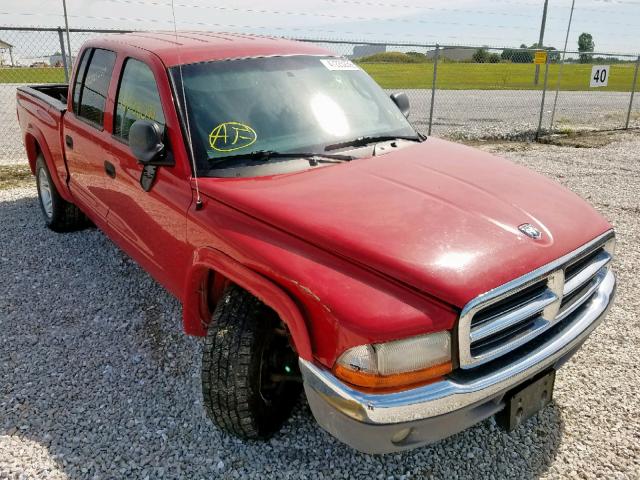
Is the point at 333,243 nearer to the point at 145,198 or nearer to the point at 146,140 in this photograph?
the point at 146,140

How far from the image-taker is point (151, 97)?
3.06 m

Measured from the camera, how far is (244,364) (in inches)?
91.2

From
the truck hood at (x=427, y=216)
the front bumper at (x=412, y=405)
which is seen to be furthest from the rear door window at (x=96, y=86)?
the front bumper at (x=412, y=405)

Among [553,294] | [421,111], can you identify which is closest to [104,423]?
[553,294]

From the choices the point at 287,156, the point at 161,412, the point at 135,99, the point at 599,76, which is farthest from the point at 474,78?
the point at 161,412

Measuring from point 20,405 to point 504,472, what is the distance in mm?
2457

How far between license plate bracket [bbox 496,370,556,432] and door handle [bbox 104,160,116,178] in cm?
260

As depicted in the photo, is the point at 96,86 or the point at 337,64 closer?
the point at 337,64

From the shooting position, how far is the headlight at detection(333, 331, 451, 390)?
6.14ft

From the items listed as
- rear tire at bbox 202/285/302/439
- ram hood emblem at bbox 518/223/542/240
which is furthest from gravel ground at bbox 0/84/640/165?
ram hood emblem at bbox 518/223/542/240

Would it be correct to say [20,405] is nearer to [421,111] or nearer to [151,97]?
[151,97]

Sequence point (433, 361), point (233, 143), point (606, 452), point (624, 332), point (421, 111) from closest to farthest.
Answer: point (433, 361) → point (606, 452) → point (233, 143) → point (624, 332) → point (421, 111)

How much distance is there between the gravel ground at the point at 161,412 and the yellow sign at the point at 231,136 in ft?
4.37

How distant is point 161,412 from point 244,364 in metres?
0.81
